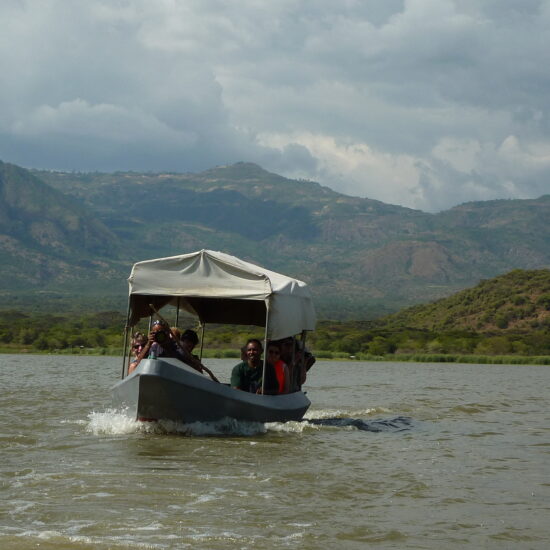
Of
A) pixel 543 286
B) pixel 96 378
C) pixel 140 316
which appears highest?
pixel 543 286

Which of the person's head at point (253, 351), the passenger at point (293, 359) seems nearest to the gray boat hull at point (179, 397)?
the person's head at point (253, 351)

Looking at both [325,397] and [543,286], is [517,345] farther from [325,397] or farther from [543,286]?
[325,397]

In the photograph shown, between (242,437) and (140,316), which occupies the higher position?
(140,316)

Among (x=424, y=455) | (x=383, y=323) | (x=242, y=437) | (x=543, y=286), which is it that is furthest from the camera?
(x=383, y=323)

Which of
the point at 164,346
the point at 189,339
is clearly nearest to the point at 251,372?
the point at 189,339

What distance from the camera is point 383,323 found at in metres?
119

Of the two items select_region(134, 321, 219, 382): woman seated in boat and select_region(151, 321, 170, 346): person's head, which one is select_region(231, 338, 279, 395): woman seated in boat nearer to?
select_region(134, 321, 219, 382): woman seated in boat

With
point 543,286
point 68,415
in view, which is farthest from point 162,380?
point 543,286

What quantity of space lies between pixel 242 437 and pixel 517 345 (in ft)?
194

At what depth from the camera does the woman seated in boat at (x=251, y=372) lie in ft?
55.6

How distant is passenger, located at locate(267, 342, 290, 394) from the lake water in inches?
29.9

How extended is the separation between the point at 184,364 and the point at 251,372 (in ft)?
7.11

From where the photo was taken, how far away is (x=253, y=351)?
16.9 meters

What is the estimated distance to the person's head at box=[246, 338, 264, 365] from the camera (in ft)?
55.2
